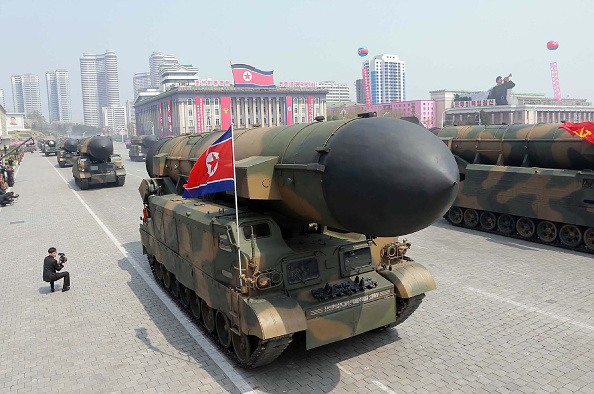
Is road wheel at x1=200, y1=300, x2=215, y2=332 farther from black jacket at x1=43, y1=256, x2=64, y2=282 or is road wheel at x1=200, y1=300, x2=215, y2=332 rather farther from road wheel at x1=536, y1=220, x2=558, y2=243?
road wheel at x1=536, y1=220, x2=558, y2=243

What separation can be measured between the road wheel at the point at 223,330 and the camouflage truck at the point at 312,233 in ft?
0.08

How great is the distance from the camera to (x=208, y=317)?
Answer: 9008mm

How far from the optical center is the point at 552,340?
841 cm

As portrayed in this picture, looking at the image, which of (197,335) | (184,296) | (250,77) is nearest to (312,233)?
(197,335)

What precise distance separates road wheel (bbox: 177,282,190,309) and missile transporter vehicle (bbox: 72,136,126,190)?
21277mm

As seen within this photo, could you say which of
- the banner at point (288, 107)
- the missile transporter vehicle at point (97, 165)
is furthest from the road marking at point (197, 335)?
the banner at point (288, 107)

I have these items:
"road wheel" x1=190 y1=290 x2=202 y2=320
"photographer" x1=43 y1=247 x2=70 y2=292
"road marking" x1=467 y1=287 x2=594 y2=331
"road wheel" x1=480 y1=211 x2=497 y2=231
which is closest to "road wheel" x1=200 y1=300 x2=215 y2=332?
"road wheel" x1=190 y1=290 x2=202 y2=320

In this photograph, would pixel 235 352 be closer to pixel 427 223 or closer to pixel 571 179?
pixel 427 223

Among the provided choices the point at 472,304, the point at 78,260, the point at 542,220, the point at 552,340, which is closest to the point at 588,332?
the point at 552,340

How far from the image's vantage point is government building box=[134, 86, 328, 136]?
4289 inches

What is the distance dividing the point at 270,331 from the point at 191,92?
351 feet

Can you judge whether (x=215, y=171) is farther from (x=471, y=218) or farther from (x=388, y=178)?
(x=471, y=218)

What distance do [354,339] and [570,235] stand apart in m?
9.38

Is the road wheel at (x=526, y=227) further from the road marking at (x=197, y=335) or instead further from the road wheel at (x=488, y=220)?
the road marking at (x=197, y=335)
